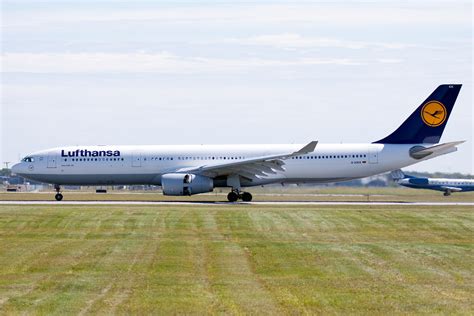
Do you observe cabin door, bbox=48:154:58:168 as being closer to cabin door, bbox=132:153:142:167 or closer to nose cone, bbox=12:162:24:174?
nose cone, bbox=12:162:24:174

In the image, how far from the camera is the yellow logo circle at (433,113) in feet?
168

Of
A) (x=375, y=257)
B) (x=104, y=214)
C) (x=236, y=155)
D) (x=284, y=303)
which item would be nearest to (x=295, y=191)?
(x=236, y=155)

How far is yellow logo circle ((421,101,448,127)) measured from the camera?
5109 centimetres

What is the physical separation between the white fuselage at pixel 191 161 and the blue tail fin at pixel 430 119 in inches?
26.4

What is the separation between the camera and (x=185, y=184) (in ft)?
162

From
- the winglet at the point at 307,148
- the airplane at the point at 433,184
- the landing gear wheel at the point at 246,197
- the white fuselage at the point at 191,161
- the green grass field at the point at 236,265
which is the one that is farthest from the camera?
the airplane at the point at 433,184

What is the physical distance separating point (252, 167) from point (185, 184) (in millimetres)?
3957

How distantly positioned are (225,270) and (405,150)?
34.6 metres

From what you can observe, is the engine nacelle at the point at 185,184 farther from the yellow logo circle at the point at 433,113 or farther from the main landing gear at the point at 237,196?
the yellow logo circle at the point at 433,113

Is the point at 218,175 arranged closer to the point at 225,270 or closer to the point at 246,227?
the point at 246,227

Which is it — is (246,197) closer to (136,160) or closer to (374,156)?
(136,160)

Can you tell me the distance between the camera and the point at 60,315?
1288cm

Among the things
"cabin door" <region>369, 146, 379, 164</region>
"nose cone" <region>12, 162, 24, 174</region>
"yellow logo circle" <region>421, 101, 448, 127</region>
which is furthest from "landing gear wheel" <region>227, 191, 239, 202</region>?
"nose cone" <region>12, 162, 24, 174</region>

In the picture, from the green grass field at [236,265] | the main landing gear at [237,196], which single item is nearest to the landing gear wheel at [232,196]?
the main landing gear at [237,196]
